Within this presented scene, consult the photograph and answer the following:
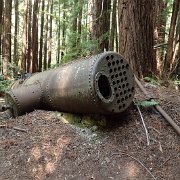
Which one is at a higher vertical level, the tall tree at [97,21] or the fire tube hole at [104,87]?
the tall tree at [97,21]

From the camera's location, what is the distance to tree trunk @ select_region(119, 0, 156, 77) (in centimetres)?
682

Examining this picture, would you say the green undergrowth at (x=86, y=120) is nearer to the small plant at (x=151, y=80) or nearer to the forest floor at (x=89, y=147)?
the forest floor at (x=89, y=147)

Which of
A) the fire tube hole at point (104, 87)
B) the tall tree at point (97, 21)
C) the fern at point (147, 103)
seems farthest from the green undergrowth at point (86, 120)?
the tall tree at point (97, 21)

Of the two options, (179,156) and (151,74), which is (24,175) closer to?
(179,156)

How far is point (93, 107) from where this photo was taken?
196 inches

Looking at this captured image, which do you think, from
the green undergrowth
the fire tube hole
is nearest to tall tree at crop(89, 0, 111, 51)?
the green undergrowth

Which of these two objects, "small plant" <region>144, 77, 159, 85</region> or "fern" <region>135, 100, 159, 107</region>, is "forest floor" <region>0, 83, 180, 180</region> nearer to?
"fern" <region>135, 100, 159, 107</region>

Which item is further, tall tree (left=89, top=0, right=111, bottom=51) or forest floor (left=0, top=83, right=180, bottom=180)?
tall tree (left=89, top=0, right=111, bottom=51)

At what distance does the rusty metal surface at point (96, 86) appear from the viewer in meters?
4.90

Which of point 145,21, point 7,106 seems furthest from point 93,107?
point 145,21

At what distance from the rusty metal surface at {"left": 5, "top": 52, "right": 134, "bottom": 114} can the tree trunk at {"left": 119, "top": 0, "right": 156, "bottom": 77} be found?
156cm

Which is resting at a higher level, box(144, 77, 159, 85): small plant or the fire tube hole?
the fire tube hole

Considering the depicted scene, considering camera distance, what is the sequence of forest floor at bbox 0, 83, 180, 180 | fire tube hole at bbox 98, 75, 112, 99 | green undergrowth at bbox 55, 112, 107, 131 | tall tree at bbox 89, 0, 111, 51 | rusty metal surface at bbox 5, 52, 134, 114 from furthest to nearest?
tall tree at bbox 89, 0, 111, 51, green undergrowth at bbox 55, 112, 107, 131, fire tube hole at bbox 98, 75, 112, 99, rusty metal surface at bbox 5, 52, 134, 114, forest floor at bbox 0, 83, 180, 180

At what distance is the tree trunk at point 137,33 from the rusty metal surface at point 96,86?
61.5 inches
